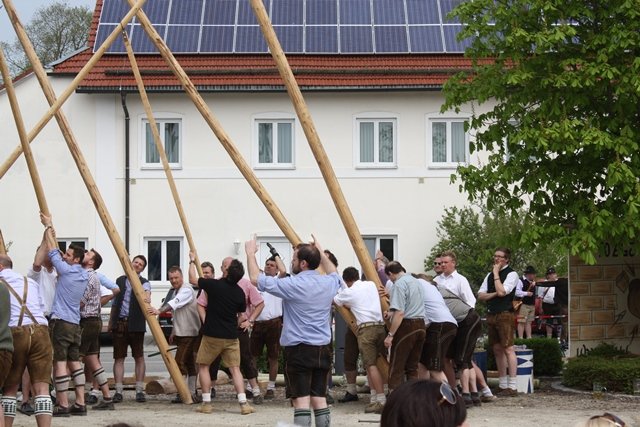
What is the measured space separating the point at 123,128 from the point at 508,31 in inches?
660

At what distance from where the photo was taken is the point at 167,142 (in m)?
31.7

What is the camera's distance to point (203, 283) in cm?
1409

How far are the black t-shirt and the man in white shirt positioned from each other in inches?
45.9

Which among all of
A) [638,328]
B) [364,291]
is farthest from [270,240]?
[364,291]

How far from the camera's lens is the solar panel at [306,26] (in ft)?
103

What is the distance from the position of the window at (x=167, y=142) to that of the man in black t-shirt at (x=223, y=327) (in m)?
17.7

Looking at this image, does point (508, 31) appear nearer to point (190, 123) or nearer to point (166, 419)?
Answer: point (166, 419)

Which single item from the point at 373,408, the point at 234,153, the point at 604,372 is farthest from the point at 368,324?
the point at 604,372

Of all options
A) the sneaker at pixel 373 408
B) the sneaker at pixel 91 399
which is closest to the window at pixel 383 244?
the sneaker at pixel 91 399

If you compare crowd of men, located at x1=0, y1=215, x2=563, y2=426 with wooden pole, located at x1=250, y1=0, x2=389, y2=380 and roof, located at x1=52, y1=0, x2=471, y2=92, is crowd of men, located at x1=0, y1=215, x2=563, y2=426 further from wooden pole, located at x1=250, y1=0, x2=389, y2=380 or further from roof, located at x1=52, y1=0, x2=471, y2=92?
roof, located at x1=52, y1=0, x2=471, y2=92

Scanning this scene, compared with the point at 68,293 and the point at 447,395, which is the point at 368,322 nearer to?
the point at 68,293

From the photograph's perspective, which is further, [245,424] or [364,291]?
[364,291]

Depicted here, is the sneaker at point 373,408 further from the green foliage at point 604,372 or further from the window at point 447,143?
the window at point 447,143

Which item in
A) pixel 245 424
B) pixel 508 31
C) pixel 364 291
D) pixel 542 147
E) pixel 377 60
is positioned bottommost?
pixel 245 424
